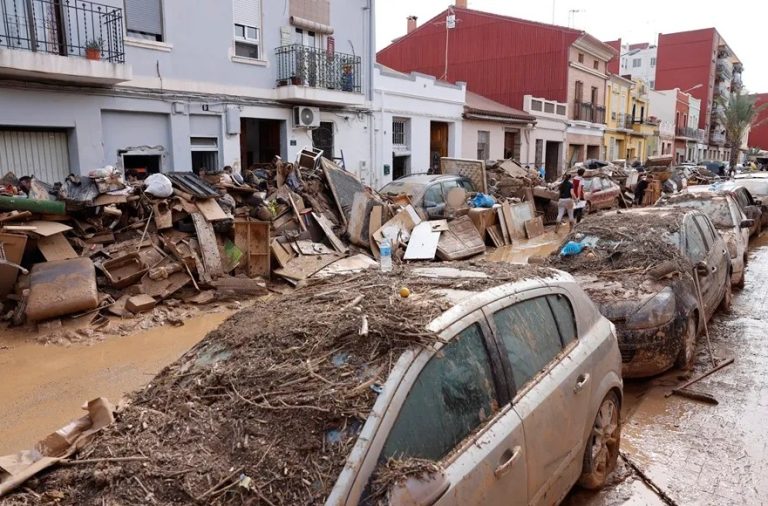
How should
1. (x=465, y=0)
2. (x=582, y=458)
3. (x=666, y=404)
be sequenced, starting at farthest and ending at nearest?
(x=465, y=0) < (x=666, y=404) < (x=582, y=458)

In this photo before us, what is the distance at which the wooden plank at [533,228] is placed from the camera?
1609 centimetres

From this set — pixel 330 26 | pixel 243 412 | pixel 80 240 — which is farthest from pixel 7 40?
pixel 243 412

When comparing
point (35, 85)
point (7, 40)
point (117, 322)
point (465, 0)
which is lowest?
point (117, 322)

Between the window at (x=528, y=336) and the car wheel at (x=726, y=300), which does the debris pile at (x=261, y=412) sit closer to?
the window at (x=528, y=336)

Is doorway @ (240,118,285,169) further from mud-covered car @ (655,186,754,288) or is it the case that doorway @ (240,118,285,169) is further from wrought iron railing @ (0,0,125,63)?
mud-covered car @ (655,186,754,288)

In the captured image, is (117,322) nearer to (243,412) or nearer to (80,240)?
(80,240)

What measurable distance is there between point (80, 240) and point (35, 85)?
12.8 ft

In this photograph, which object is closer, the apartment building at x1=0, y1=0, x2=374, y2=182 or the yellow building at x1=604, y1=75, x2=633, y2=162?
the apartment building at x1=0, y1=0, x2=374, y2=182

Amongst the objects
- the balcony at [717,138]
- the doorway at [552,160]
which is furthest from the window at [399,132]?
the balcony at [717,138]

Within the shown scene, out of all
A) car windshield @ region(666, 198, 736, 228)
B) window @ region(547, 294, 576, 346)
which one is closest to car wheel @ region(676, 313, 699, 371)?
window @ region(547, 294, 576, 346)

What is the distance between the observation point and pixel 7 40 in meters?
10.2

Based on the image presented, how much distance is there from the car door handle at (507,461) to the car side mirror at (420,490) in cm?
42

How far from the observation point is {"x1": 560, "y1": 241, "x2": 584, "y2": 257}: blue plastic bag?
700cm

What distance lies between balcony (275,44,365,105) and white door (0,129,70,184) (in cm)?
564
